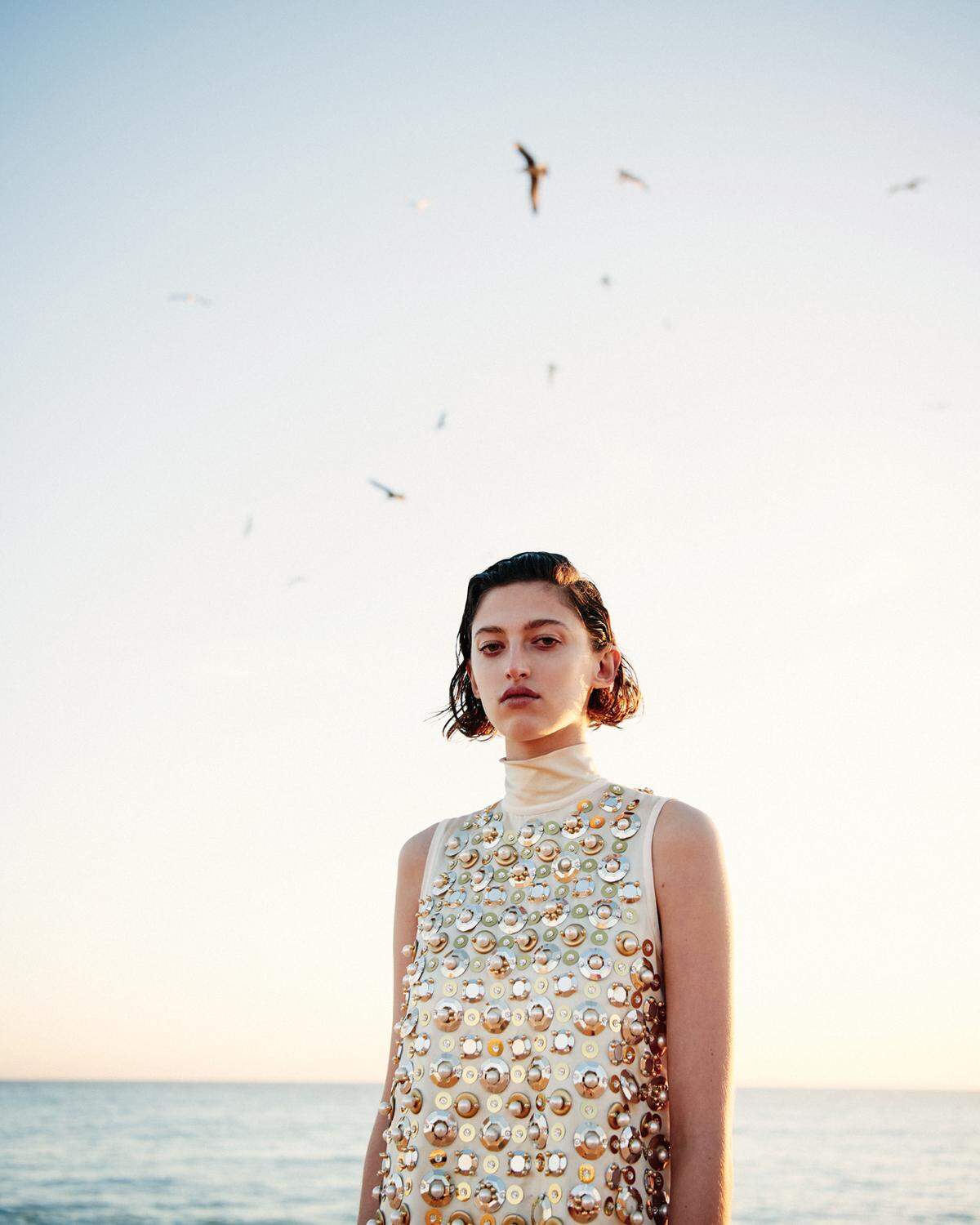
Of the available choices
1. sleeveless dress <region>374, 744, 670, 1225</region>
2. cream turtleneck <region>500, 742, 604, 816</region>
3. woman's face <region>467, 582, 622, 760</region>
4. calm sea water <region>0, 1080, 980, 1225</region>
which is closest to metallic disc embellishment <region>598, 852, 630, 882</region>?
sleeveless dress <region>374, 744, 670, 1225</region>

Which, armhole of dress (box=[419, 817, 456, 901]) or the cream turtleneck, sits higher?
the cream turtleneck

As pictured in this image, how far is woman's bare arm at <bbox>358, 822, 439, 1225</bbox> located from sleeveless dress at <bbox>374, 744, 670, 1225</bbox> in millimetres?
58

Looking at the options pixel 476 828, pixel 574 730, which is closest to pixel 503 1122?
pixel 476 828

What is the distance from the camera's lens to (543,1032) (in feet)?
8.20

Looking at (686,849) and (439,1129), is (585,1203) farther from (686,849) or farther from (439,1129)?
(686,849)

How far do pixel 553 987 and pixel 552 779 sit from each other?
1.90 feet

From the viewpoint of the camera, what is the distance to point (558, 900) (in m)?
2.68

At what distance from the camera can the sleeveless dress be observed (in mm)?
2359

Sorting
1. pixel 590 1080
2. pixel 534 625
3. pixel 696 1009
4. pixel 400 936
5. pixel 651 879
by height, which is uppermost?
pixel 534 625

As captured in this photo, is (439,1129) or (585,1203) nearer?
(585,1203)

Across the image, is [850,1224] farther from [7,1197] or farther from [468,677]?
[468,677]

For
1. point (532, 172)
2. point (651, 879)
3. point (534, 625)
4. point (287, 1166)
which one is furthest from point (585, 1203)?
point (287, 1166)

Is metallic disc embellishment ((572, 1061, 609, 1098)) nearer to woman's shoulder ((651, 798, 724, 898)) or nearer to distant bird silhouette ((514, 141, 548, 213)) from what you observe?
woman's shoulder ((651, 798, 724, 898))

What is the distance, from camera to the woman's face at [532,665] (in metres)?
2.88
